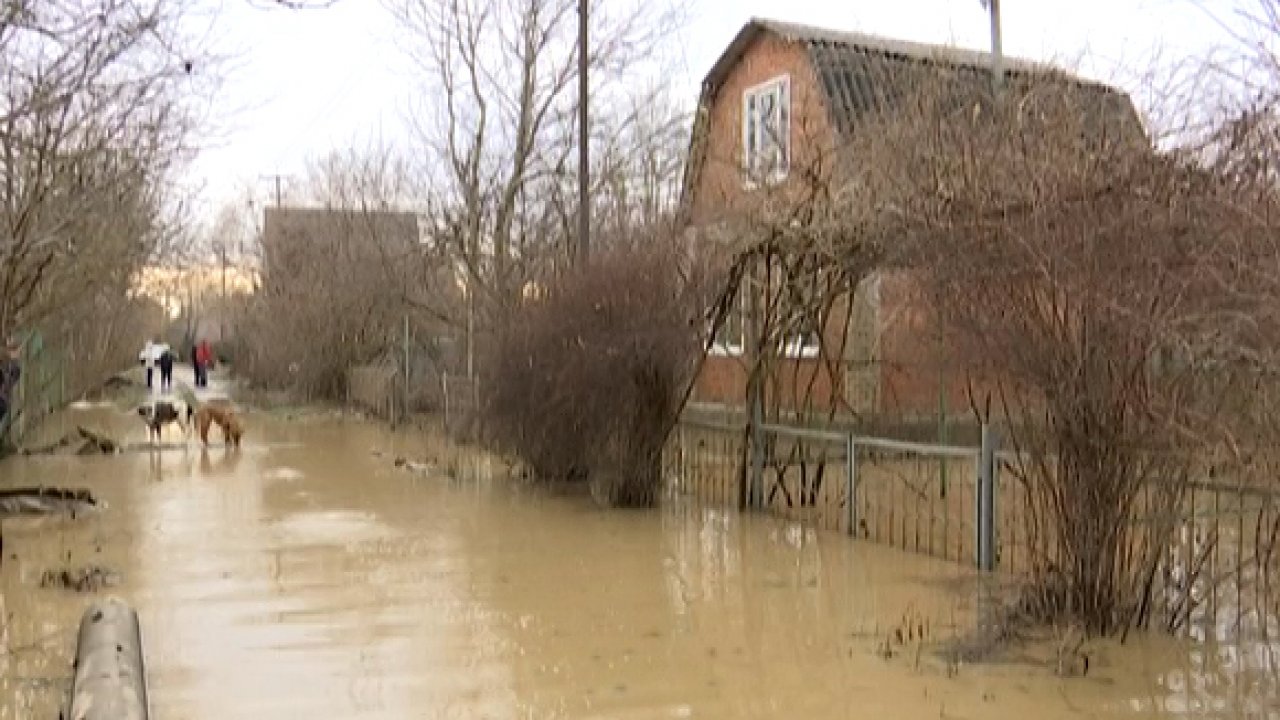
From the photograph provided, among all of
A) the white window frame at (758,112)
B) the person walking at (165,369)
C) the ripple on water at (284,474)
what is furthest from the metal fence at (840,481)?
the person walking at (165,369)

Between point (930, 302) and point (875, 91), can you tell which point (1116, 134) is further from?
point (875, 91)

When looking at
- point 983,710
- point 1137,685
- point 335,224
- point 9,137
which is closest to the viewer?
point 983,710

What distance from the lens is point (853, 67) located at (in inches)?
866

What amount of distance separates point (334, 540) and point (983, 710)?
710 centimetres

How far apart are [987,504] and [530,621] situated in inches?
141

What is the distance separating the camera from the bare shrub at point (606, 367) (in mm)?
13172

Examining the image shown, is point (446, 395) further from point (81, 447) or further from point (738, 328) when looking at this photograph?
point (738, 328)

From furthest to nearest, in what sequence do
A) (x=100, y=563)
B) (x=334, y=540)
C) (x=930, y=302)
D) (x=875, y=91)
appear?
(x=875, y=91) → (x=334, y=540) → (x=100, y=563) → (x=930, y=302)

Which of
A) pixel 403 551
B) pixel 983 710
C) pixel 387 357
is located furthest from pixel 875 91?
pixel 387 357

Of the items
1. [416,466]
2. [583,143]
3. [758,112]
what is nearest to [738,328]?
[583,143]

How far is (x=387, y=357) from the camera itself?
3244 centimetres

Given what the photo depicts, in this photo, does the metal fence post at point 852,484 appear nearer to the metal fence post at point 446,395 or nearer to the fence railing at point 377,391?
the metal fence post at point 446,395

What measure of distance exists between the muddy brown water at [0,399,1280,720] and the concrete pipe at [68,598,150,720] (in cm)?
22

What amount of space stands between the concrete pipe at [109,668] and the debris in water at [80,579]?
1951mm
